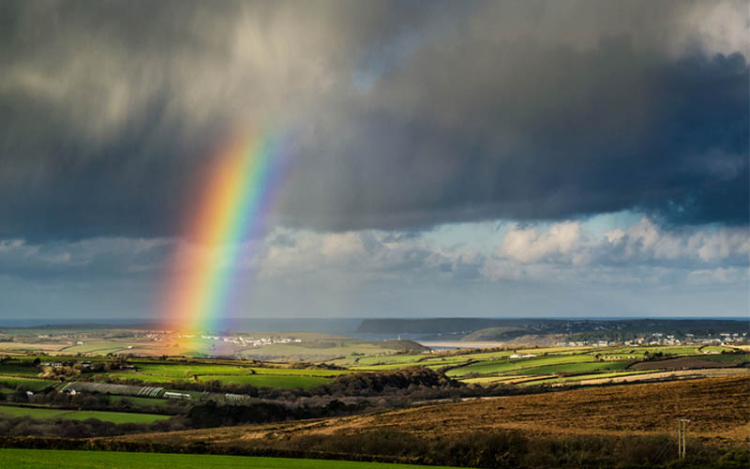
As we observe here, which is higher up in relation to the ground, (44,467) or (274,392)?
(44,467)

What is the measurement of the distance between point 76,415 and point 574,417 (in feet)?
165

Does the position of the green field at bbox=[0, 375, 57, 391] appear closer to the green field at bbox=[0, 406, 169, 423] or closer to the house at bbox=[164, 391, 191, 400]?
the green field at bbox=[0, 406, 169, 423]

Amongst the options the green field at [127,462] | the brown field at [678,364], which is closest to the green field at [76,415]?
the green field at [127,462]

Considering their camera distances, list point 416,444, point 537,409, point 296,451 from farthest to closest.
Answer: point 537,409 → point 416,444 → point 296,451

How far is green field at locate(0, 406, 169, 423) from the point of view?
6525 cm

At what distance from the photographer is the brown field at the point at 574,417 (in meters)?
49.3

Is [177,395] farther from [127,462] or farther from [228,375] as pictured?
[127,462]

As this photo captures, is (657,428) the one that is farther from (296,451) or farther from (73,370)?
(73,370)

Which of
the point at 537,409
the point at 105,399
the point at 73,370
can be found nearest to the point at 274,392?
the point at 105,399

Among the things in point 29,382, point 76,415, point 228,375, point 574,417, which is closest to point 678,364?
point 574,417

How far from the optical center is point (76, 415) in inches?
2598

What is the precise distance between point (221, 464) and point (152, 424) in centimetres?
3984

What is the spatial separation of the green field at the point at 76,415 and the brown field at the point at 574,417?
9.70m

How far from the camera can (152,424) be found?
66375 mm
